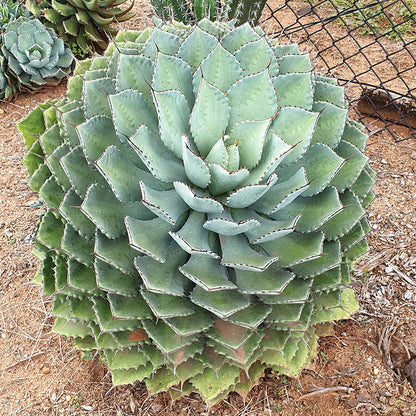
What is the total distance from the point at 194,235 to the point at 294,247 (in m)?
0.34

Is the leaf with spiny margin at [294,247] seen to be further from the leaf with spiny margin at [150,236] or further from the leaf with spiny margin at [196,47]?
the leaf with spiny margin at [196,47]

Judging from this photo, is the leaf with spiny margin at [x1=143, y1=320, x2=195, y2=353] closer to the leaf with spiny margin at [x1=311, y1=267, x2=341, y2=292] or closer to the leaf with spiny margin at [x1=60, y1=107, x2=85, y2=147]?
the leaf with spiny margin at [x1=311, y1=267, x2=341, y2=292]

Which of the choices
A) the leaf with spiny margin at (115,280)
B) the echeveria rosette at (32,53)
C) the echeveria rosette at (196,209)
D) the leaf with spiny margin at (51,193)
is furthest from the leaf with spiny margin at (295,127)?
the echeveria rosette at (32,53)

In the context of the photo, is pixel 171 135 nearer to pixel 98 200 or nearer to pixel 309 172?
pixel 98 200

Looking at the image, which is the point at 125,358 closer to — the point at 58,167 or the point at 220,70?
the point at 58,167

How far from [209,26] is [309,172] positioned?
27.6 inches

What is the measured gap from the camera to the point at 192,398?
182 centimetres

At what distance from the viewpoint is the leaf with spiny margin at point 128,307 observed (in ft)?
4.08

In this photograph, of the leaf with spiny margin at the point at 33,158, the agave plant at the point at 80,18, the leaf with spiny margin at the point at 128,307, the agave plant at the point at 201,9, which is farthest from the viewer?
the agave plant at the point at 80,18

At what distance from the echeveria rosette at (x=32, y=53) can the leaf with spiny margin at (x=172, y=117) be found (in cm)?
225

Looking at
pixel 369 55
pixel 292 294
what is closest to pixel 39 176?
pixel 292 294

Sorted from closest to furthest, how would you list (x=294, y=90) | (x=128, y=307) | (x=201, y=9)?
(x=128, y=307)
(x=294, y=90)
(x=201, y=9)

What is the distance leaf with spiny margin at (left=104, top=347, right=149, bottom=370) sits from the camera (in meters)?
1.39

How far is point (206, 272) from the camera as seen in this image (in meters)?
1.25
